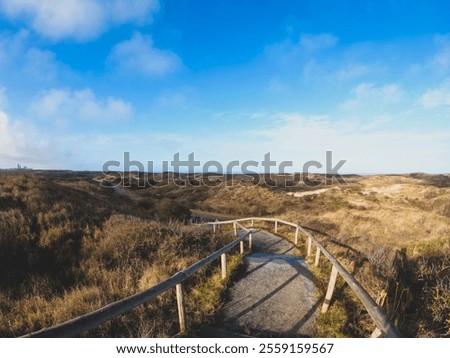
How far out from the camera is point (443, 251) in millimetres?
12273

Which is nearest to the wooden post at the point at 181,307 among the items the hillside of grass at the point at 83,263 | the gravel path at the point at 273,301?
the hillside of grass at the point at 83,263

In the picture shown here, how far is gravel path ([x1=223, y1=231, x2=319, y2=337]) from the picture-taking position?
16.9 feet

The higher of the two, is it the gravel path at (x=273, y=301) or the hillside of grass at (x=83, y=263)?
the hillside of grass at (x=83, y=263)

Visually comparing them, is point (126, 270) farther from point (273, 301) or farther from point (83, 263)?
point (273, 301)

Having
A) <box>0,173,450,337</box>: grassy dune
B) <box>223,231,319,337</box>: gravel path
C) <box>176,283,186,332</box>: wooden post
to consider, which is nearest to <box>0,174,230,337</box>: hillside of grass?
<box>0,173,450,337</box>: grassy dune

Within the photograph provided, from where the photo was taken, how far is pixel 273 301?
6.27m

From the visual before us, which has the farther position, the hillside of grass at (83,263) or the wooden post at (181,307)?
the hillside of grass at (83,263)

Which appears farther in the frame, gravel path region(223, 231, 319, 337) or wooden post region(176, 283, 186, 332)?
gravel path region(223, 231, 319, 337)

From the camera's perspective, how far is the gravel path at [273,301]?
16.9 ft

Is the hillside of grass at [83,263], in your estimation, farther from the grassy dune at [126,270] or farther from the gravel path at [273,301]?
the gravel path at [273,301]

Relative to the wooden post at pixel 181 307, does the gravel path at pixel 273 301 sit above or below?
below

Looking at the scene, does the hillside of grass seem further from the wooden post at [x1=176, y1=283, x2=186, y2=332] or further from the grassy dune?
the wooden post at [x1=176, y1=283, x2=186, y2=332]

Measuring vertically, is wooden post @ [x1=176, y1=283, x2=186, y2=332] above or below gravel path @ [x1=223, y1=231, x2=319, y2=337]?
above
